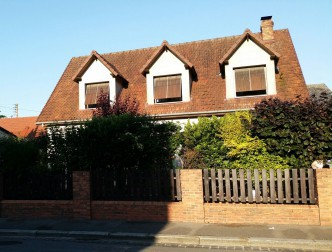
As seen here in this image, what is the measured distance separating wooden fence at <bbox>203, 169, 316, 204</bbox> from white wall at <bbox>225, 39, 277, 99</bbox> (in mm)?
6376

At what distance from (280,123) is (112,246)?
6.62 meters

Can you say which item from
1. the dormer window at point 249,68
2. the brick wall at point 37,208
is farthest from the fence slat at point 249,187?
the dormer window at point 249,68

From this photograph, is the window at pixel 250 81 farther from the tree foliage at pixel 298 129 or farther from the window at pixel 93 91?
the window at pixel 93 91

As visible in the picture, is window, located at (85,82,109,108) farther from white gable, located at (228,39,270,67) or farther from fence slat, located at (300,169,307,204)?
fence slat, located at (300,169,307,204)

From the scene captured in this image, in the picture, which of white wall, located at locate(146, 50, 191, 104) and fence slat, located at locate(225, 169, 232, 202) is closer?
fence slat, located at locate(225, 169, 232, 202)

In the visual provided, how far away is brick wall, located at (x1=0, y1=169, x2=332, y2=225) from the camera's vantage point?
791 centimetres

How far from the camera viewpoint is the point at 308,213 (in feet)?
26.0

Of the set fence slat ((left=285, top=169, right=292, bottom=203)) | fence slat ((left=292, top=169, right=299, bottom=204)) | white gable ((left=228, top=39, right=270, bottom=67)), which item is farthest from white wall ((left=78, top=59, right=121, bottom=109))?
fence slat ((left=292, top=169, right=299, bottom=204))

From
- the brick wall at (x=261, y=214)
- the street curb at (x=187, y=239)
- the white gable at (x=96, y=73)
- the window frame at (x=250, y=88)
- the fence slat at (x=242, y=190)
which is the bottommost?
the street curb at (x=187, y=239)

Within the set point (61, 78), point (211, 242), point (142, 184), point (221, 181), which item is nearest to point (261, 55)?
point (221, 181)

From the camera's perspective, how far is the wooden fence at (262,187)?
812 cm

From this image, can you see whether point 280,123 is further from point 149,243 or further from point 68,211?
point 68,211

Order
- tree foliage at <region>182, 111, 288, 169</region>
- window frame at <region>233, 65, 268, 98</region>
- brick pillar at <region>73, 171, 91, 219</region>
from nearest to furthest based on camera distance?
brick pillar at <region>73, 171, 91, 219</region>
tree foliage at <region>182, 111, 288, 169</region>
window frame at <region>233, 65, 268, 98</region>

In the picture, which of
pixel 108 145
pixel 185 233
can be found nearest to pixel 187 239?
pixel 185 233
